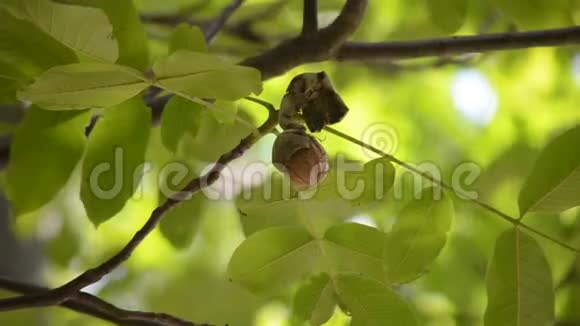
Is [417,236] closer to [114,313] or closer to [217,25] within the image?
[114,313]

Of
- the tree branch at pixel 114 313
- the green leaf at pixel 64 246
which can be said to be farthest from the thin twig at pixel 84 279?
the green leaf at pixel 64 246

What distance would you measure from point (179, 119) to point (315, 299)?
0.20 m

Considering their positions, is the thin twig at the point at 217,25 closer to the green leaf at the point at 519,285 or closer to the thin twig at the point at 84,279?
the thin twig at the point at 84,279

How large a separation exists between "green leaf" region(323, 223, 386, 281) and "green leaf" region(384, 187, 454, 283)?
1.5 inches

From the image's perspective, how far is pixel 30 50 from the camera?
685 millimetres

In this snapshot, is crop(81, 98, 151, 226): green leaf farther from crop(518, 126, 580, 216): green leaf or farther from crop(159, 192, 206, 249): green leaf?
crop(518, 126, 580, 216): green leaf

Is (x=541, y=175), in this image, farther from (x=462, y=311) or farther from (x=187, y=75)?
(x=462, y=311)

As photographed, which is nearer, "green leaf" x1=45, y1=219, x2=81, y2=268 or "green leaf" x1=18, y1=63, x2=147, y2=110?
"green leaf" x1=18, y1=63, x2=147, y2=110

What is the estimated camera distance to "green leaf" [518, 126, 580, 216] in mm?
704

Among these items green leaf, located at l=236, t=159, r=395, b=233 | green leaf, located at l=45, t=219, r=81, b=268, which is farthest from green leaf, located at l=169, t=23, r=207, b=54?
green leaf, located at l=45, t=219, r=81, b=268

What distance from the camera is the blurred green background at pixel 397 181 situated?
3.86 feet

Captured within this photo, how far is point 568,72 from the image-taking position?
61.8 inches

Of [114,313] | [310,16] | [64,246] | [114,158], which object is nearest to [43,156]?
[114,158]

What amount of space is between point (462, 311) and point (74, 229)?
0.70 meters
